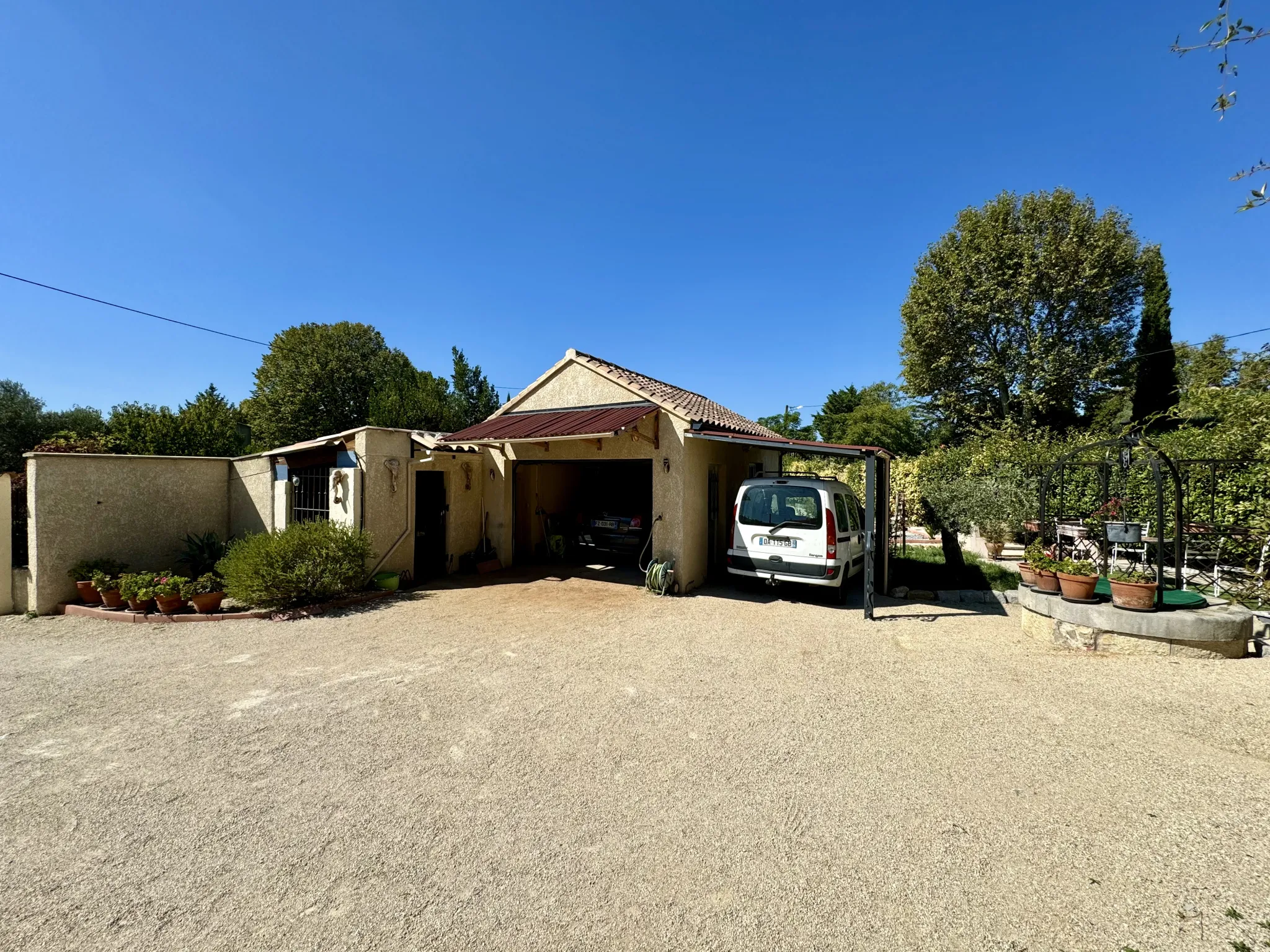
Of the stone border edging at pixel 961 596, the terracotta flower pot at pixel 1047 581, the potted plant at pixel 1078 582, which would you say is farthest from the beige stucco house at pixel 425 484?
the potted plant at pixel 1078 582

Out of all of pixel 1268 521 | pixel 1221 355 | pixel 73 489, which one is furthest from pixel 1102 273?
pixel 73 489

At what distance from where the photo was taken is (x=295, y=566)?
751 centimetres

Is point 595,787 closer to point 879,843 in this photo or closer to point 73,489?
point 879,843

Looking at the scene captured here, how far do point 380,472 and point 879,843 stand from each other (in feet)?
29.1

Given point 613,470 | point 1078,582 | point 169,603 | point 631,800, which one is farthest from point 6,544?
point 1078,582

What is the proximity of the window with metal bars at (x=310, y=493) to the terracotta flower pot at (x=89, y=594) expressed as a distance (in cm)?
277

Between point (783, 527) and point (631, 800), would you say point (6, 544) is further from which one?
point (783, 527)

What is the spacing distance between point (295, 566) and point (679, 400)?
7347mm

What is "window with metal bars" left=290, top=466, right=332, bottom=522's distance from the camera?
9.50 meters

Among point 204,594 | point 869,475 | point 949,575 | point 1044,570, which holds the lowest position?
point 949,575

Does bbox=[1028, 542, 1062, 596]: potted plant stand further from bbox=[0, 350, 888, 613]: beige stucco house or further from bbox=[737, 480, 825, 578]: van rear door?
bbox=[737, 480, 825, 578]: van rear door

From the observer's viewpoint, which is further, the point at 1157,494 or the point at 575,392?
the point at 575,392

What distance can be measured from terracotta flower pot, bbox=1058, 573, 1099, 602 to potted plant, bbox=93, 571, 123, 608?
41.5ft

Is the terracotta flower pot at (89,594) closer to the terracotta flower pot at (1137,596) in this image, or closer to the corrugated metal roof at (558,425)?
the corrugated metal roof at (558,425)
